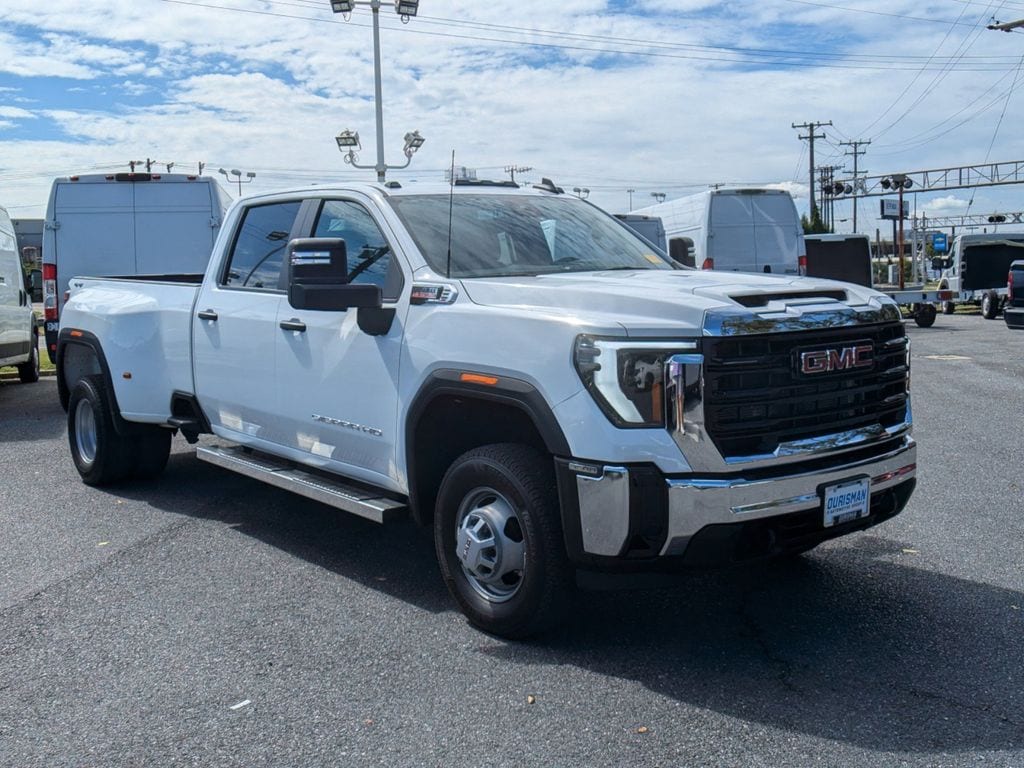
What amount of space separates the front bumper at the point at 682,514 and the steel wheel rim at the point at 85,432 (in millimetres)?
4854

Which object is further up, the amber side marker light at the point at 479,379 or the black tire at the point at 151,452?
the amber side marker light at the point at 479,379

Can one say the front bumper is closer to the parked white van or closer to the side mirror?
the side mirror

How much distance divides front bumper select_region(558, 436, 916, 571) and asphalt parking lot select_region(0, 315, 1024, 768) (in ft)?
1.62

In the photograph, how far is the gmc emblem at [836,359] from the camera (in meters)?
4.32

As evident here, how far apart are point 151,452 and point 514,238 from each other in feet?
12.1

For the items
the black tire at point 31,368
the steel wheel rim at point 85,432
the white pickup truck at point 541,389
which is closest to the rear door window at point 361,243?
the white pickup truck at point 541,389

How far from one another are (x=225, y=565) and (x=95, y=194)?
8.89 metres

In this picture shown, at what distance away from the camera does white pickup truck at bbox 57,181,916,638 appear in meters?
4.07

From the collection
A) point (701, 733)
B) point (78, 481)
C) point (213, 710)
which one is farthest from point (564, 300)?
point (78, 481)

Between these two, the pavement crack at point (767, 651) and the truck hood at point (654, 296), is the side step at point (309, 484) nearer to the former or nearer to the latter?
the truck hood at point (654, 296)

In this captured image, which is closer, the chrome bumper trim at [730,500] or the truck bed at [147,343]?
the chrome bumper trim at [730,500]

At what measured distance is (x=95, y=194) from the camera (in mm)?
13352

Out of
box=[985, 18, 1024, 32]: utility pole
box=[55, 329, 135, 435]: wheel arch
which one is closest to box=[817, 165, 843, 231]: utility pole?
box=[985, 18, 1024, 32]: utility pole

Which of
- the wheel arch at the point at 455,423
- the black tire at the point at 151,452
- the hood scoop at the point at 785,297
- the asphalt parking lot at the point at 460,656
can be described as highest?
the hood scoop at the point at 785,297
